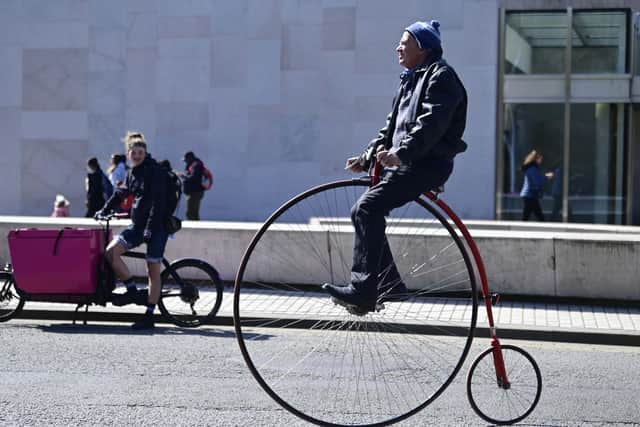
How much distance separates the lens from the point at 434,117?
16.9 feet

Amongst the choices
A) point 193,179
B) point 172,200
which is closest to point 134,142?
point 172,200

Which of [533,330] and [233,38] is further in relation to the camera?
[233,38]

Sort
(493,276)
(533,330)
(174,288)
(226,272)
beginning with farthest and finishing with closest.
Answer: (226,272) < (493,276) < (174,288) < (533,330)

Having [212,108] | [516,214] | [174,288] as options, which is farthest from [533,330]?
[212,108]

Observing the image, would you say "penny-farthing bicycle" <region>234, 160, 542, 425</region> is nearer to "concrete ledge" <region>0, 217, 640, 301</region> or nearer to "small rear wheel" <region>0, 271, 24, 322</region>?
"concrete ledge" <region>0, 217, 640, 301</region>

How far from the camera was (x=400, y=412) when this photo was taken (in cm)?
578

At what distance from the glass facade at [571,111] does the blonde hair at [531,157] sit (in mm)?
165

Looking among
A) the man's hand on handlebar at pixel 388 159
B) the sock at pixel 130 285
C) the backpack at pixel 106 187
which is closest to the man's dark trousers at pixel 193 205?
the backpack at pixel 106 187

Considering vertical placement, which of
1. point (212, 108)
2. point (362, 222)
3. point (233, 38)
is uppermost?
point (233, 38)

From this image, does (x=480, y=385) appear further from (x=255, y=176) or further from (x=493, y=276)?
(x=255, y=176)

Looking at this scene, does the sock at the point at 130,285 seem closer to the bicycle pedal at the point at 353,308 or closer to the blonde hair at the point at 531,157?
the bicycle pedal at the point at 353,308

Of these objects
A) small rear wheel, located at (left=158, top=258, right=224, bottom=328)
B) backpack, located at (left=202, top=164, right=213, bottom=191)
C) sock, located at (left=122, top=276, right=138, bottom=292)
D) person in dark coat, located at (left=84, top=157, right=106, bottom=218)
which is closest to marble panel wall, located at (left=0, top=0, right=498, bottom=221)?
backpack, located at (left=202, top=164, right=213, bottom=191)

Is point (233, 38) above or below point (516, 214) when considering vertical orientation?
above

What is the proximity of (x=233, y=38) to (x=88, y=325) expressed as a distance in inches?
595
